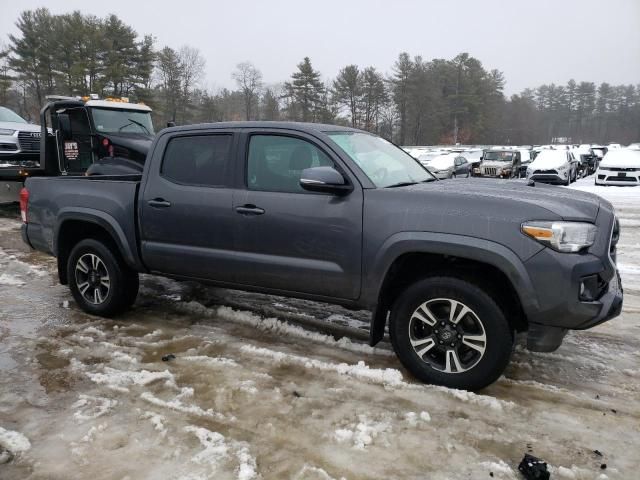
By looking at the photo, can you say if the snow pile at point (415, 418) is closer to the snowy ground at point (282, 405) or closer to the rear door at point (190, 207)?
the snowy ground at point (282, 405)

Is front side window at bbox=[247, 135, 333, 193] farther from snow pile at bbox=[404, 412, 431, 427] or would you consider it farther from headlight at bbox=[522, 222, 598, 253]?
snow pile at bbox=[404, 412, 431, 427]

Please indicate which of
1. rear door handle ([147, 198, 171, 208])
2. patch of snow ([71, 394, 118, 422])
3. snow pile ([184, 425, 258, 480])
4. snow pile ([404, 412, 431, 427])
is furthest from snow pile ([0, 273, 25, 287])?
snow pile ([404, 412, 431, 427])

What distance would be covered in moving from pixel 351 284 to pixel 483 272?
3.00ft

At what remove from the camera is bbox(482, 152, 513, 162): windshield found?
2356 cm

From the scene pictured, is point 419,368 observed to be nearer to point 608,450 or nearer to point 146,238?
point 608,450

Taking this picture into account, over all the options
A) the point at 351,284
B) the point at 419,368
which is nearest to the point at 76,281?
the point at 351,284

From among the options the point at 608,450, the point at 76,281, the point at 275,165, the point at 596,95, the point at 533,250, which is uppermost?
the point at 596,95

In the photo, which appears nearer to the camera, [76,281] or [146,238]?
[146,238]

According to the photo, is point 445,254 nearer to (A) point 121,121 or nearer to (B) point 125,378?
(B) point 125,378

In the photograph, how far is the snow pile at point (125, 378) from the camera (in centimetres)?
354

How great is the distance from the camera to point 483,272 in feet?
11.2

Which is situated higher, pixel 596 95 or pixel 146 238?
pixel 596 95

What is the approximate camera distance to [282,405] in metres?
3.25

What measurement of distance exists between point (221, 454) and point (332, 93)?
73.5 meters
